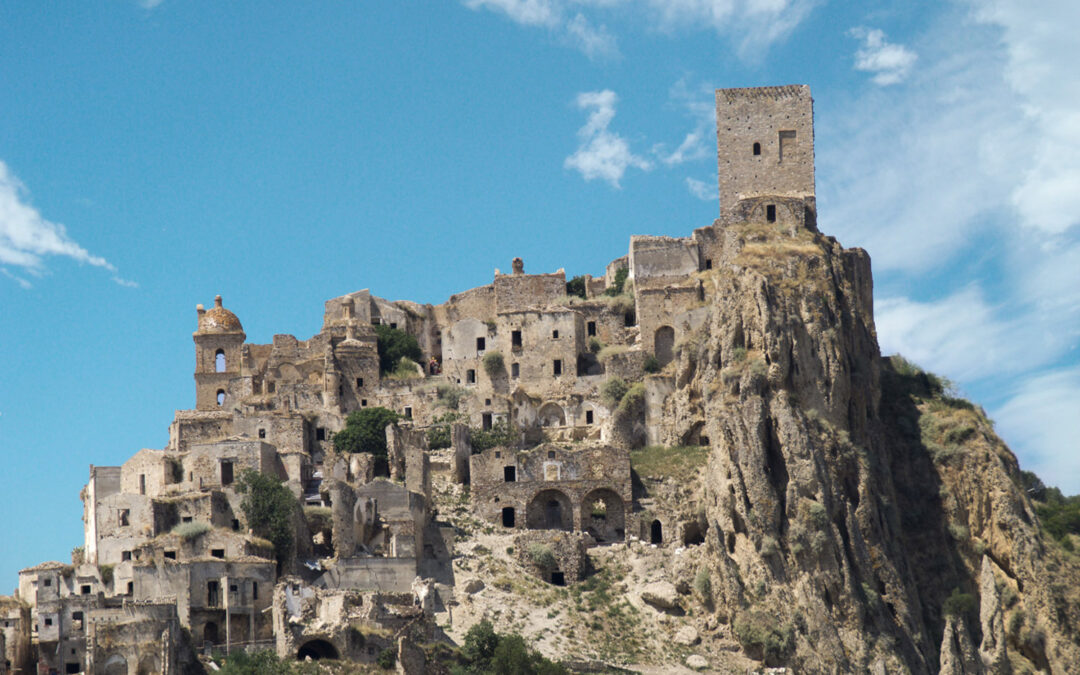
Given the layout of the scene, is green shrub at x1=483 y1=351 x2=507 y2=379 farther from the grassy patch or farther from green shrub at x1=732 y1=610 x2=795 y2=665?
green shrub at x1=732 y1=610 x2=795 y2=665

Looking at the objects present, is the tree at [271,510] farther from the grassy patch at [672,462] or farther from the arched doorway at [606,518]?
the grassy patch at [672,462]

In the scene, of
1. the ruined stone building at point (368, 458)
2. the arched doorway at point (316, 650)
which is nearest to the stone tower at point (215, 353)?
the ruined stone building at point (368, 458)

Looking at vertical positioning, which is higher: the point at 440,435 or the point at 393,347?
the point at 393,347

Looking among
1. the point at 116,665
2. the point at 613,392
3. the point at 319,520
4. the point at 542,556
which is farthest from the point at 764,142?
the point at 116,665

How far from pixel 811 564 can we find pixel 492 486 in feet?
47.7

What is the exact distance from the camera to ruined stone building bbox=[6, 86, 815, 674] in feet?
229

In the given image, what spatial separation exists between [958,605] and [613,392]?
19177mm

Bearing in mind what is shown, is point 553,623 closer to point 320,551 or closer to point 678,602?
point 678,602

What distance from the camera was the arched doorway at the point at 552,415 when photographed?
90.4m

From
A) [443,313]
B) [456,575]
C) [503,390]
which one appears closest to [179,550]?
[456,575]

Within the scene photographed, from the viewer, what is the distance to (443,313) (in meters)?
101

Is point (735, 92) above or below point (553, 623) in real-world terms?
above

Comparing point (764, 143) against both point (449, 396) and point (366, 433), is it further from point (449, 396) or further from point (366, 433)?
point (366, 433)

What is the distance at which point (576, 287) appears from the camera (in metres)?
100
